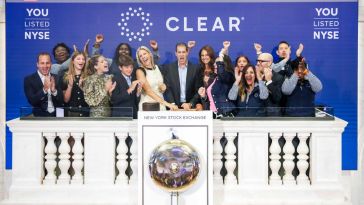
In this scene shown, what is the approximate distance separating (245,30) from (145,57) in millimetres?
1279

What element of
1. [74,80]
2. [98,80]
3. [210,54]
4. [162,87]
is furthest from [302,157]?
[74,80]

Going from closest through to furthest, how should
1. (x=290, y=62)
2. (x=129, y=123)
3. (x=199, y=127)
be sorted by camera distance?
(x=199, y=127) → (x=129, y=123) → (x=290, y=62)

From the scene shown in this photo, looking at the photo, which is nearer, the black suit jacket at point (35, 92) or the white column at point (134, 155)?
the white column at point (134, 155)

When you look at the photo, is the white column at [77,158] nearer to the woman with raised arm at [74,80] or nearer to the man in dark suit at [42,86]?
the woman with raised arm at [74,80]

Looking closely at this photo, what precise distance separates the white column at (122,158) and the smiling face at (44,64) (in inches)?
74.9

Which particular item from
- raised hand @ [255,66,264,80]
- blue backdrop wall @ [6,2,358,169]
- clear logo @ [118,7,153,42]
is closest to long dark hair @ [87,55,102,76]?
blue backdrop wall @ [6,2,358,169]

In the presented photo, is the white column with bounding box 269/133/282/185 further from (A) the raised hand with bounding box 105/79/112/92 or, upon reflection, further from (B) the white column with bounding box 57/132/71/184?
(A) the raised hand with bounding box 105/79/112/92

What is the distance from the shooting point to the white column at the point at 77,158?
17.5ft

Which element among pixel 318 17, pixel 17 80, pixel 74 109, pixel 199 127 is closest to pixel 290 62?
pixel 318 17

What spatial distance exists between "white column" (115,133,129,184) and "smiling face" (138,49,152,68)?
1584 mm

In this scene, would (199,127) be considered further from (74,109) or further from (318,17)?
(318,17)

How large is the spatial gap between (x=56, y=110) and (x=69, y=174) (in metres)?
0.67

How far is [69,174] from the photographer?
5.56 m

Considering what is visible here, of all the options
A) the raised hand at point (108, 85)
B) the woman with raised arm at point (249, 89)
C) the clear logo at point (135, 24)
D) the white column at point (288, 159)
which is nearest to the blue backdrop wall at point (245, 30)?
the clear logo at point (135, 24)
